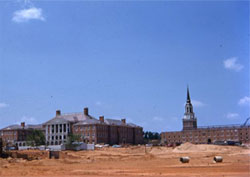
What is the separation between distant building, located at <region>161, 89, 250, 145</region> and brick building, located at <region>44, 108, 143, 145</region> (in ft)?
67.4

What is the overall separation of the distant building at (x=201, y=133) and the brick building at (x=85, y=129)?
20532mm

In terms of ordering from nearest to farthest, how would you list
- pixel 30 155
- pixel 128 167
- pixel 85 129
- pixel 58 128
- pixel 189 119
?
1. pixel 128 167
2. pixel 30 155
3. pixel 85 129
4. pixel 58 128
5. pixel 189 119

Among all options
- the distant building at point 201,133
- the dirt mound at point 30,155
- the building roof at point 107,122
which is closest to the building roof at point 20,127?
the building roof at point 107,122

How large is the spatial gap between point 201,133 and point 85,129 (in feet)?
159

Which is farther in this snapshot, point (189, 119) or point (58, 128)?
Answer: point (189, 119)

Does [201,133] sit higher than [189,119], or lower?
lower

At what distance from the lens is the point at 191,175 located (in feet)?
88.3

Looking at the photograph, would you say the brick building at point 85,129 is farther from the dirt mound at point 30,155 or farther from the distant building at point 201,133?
the dirt mound at point 30,155

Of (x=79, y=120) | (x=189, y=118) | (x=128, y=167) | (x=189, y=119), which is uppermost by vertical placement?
(x=189, y=118)

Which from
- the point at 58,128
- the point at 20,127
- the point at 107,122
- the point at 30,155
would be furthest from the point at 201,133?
the point at 30,155

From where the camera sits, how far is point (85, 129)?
374ft

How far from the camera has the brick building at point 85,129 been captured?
11294 centimetres

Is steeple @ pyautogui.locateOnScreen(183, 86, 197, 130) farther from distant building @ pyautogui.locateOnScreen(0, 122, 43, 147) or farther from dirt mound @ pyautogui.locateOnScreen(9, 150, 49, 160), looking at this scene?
dirt mound @ pyautogui.locateOnScreen(9, 150, 49, 160)

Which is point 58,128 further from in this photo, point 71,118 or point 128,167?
point 128,167
